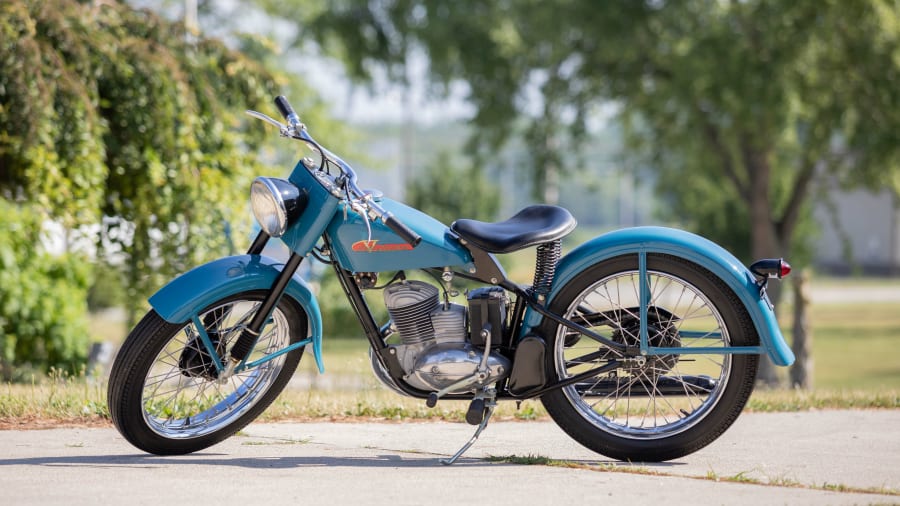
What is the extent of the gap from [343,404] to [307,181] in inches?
67.4

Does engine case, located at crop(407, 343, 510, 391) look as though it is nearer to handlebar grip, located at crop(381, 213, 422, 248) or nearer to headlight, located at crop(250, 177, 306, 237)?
handlebar grip, located at crop(381, 213, 422, 248)

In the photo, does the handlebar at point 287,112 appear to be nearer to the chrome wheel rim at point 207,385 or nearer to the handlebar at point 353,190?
the handlebar at point 353,190

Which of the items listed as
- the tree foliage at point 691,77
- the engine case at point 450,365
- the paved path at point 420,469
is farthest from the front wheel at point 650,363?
the tree foliage at point 691,77

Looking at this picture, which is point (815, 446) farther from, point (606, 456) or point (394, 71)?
point (394, 71)

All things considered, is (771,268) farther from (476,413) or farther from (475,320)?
(476,413)

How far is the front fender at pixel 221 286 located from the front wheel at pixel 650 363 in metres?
1.04

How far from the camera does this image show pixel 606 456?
4887 millimetres

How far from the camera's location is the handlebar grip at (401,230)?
458 centimetres

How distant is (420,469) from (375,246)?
91cm

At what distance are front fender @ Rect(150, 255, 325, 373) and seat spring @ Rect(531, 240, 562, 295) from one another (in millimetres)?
956

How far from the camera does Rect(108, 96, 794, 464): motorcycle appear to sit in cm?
475

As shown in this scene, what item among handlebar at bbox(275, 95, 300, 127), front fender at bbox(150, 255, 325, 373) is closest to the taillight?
front fender at bbox(150, 255, 325, 373)

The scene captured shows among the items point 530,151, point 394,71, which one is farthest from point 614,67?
point 394,71

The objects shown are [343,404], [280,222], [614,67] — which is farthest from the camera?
[614,67]
